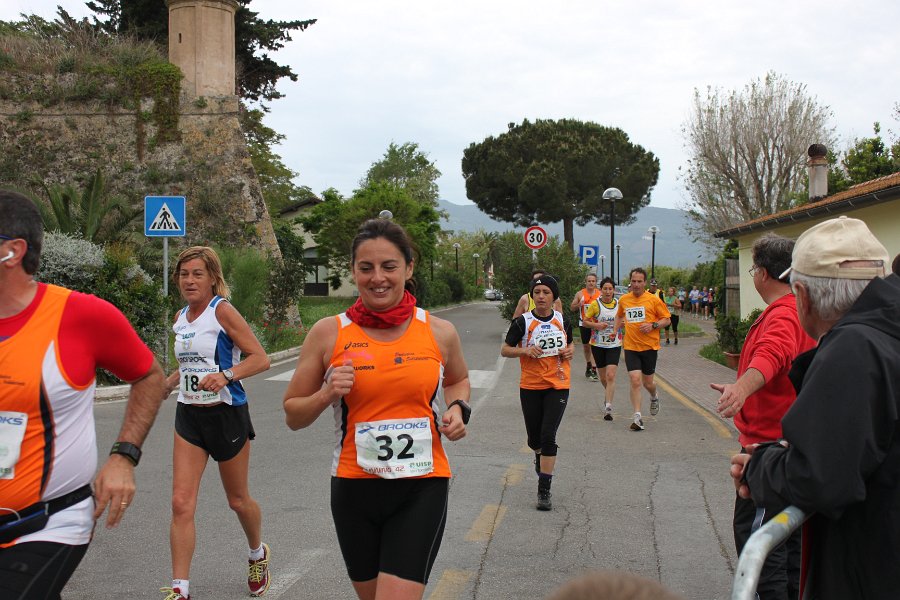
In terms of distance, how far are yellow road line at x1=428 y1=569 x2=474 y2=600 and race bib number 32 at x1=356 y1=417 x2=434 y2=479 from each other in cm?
178

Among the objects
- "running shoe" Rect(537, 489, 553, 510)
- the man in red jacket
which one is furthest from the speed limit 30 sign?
the man in red jacket

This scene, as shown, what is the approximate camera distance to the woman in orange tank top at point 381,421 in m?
3.34

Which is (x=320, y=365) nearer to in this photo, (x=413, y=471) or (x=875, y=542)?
(x=413, y=471)

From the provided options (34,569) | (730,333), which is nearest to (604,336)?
(730,333)

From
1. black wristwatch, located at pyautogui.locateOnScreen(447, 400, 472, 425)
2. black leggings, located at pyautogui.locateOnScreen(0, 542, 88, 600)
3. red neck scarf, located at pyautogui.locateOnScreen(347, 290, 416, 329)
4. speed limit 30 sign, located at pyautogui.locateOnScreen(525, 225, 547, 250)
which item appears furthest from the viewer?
speed limit 30 sign, located at pyautogui.locateOnScreen(525, 225, 547, 250)

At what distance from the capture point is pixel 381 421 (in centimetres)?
342

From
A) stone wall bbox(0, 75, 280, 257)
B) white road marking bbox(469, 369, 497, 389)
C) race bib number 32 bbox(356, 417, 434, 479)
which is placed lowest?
white road marking bbox(469, 369, 497, 389)

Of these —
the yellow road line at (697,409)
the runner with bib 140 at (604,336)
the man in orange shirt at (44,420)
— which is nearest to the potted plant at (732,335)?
the yellow road line at (697,409)

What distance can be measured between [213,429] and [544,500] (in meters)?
3.07

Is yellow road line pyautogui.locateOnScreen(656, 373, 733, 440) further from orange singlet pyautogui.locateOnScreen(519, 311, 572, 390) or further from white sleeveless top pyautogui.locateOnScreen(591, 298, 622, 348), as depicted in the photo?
orange singlet pyautogui.locateOnScreen(519, 311, 572, 390)

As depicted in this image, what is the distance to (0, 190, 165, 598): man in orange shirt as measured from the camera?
8.51 ft

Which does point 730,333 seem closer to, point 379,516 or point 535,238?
point 535,238

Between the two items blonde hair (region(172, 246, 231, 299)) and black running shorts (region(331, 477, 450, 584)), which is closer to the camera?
black running shorts (region(331, 477, 450, 584))

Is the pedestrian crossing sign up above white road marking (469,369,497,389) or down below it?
above
